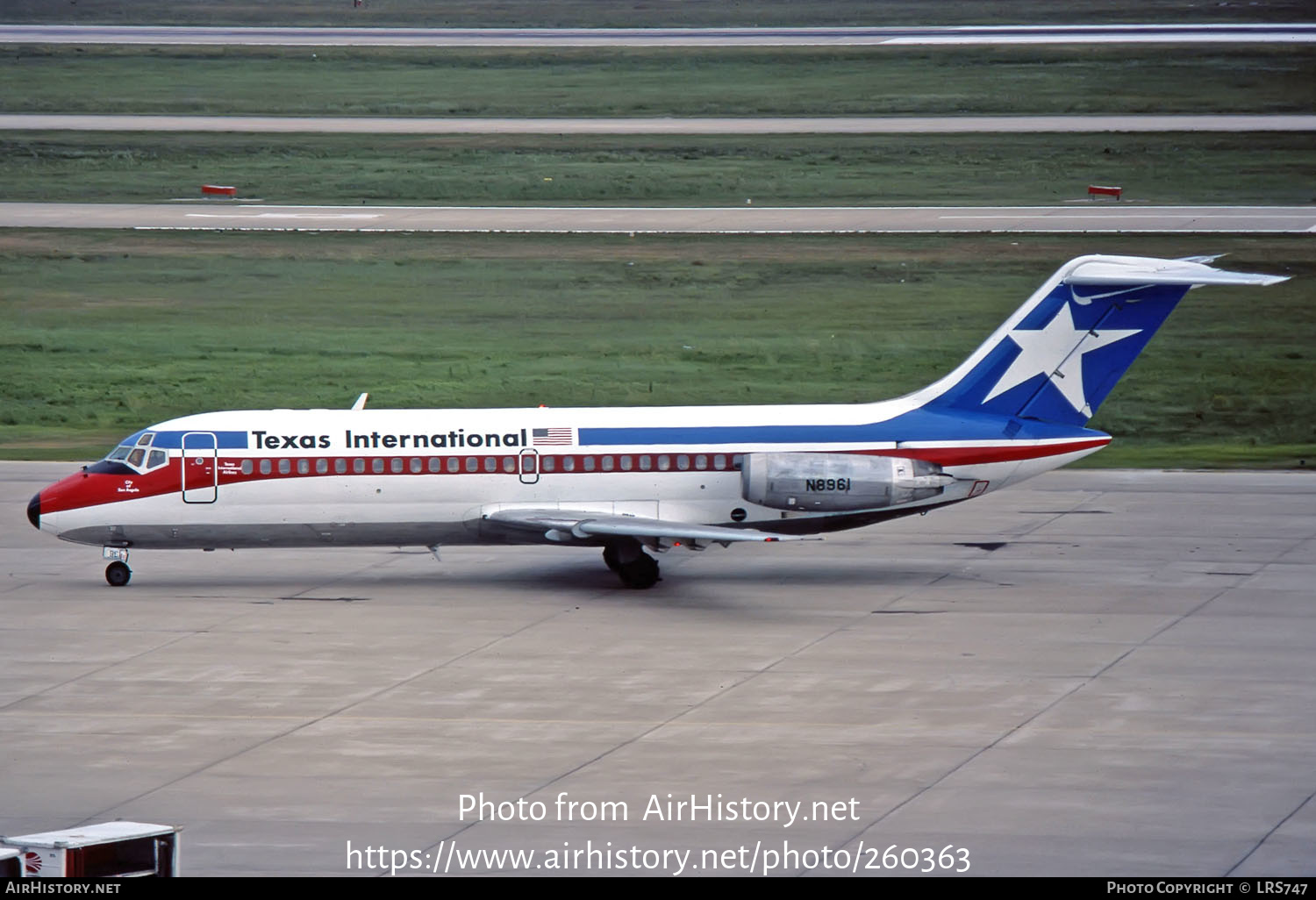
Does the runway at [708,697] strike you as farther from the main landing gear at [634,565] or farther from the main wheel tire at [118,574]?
the main landing gear at [634,565]

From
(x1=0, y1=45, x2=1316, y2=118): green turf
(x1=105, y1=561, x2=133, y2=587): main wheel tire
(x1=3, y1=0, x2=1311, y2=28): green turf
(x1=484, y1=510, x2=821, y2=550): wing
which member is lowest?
(x1=105, y1=561, x2=133, y2=587): main wheel tire

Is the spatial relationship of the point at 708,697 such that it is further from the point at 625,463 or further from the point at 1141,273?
the point at 1141,273

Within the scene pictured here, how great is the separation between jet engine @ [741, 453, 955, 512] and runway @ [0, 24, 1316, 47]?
77.0 m

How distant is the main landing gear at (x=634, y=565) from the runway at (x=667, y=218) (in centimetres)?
3686

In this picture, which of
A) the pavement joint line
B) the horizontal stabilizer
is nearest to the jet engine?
the horizontal stabilizer

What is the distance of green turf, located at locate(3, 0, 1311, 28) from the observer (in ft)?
390

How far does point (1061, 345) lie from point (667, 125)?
5606 cm

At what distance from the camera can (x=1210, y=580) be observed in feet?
101

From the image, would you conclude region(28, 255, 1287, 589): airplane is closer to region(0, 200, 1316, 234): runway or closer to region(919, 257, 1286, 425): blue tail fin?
region(919, 257, 1286, 425): blue tail fin

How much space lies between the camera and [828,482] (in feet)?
98.6

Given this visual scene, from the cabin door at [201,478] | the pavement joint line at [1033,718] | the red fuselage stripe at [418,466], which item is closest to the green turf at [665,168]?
the red fuselage stripe at [418,466]

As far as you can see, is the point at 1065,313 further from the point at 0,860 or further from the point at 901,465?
the point at 0,860

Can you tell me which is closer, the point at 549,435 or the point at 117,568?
the point at 549,435

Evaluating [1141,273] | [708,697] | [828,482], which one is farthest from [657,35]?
[708,697]
